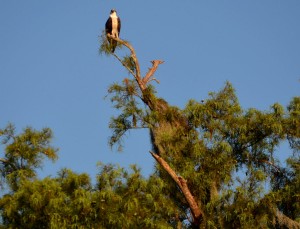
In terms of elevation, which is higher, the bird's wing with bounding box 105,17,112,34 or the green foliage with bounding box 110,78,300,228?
the bird's wing with bounding box 105,17,112,34

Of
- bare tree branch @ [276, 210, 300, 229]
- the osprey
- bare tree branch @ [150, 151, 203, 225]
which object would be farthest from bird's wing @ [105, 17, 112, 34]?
bare tree branch @ [276, 210, 300, 229]

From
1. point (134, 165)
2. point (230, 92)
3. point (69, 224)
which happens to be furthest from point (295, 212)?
point (69, 224)

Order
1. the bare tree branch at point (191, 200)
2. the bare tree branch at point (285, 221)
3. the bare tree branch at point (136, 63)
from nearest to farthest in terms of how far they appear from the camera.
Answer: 1. the bare tree branch at point (191, 200)
2. the bare tree branch at point (285, 221)
3. the bare tree branch at point (136, 63)

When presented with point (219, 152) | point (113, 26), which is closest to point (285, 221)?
point (219, 152)

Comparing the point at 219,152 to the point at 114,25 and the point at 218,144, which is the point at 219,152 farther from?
the point at 114,25

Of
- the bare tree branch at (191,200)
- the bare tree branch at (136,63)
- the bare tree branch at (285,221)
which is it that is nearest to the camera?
the bare tree branch at (191,200)

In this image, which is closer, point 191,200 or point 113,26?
point 191,200

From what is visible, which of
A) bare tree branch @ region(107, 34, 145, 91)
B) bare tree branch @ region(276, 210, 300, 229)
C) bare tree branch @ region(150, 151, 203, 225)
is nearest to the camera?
bare tree branch @ region(150, 151, 203, 225)

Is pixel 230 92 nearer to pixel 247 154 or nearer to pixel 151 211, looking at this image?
pixel 247 154

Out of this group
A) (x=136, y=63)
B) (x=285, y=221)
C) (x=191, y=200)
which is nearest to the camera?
(x=191, y=200)

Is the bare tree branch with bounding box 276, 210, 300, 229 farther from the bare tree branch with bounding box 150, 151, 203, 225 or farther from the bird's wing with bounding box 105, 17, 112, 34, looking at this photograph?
the bird's wing with bounding box 105, 17, 112, 34

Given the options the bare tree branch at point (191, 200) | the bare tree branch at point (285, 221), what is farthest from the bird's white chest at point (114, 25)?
the bare tree branch at point (285, 221)

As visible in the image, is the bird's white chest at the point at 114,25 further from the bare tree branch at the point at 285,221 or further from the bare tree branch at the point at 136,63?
the bare tree branch at the point at 285,221

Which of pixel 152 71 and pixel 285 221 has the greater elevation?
pixel 152 71
